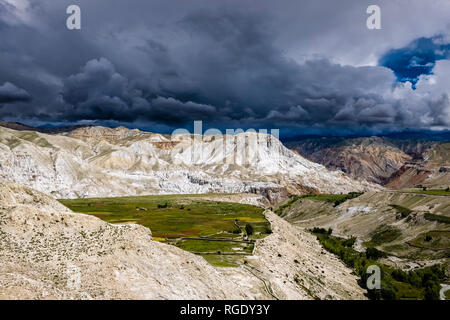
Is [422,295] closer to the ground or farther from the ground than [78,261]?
closer to the ground

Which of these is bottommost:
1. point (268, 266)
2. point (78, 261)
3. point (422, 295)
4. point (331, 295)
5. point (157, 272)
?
point (422, 295)

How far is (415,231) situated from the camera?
121 meters

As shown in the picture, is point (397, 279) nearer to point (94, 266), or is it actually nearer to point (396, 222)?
point (396, 222)

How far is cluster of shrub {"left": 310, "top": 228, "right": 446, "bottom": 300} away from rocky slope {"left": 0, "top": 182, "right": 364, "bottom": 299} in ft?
73.6

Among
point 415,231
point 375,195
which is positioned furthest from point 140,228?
point 375,195

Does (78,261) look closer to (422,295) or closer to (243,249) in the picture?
(243,249)

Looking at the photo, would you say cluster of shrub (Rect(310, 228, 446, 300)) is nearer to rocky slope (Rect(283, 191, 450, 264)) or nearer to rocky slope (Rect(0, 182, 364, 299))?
rocky slope (Rect(283, 191, 450, 264))

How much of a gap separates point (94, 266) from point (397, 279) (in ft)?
269

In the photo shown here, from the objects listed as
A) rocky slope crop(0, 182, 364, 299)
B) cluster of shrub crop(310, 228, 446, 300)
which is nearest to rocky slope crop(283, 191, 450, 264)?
cluster of shrub crop(310, 228, 446, 300)

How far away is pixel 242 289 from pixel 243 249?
23.3m

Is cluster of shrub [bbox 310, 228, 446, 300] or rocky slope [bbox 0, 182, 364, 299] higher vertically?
rocky slope [bbox 0, 182, 364, 299]

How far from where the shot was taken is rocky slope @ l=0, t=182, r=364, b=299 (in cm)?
3038

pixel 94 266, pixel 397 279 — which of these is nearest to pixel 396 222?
pixel 397 279
